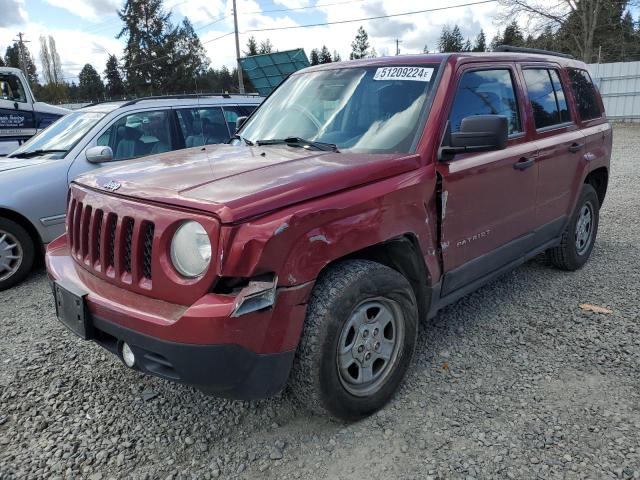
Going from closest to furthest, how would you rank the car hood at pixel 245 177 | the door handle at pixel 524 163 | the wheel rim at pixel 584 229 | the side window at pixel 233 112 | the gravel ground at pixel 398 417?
1. the car hood at pixel 245 177
2. the gravel ground at pixel 398 417
3. the door handle at pixel 524 163
4. the wheel rim at pixel 584 229
5. the side window at pixel 233 112

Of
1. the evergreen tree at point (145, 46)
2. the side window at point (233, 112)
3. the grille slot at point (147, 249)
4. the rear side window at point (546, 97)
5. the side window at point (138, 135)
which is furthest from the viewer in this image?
the evergreen tree at point (145, 46)

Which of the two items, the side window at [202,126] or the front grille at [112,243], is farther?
the side window at [202,126]

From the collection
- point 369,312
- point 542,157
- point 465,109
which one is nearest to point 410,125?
point 465,109

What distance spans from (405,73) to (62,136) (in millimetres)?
4302

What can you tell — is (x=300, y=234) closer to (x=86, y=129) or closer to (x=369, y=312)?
(x=369, y=312)

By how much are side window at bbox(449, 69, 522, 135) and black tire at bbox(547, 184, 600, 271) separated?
1438 millimetres

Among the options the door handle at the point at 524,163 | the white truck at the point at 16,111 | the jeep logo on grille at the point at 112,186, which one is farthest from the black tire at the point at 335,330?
the white truck at the point at 16,111

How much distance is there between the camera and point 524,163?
3.66 m

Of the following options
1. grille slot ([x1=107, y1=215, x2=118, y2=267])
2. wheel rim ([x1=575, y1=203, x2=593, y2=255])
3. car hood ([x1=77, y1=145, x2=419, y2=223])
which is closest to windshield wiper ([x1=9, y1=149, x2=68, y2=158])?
car hood ([x1=77, y1=145, x2=419, y2=223])

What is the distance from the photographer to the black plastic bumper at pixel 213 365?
6.97ft

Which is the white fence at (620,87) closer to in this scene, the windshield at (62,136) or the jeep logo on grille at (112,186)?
the windshield at (62,136)

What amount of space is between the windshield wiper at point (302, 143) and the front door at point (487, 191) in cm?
66

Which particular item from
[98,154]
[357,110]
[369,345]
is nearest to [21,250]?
[98,154]

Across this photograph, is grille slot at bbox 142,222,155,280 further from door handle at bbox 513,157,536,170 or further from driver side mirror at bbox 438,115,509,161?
door handle at bbox 513,157,536,170
